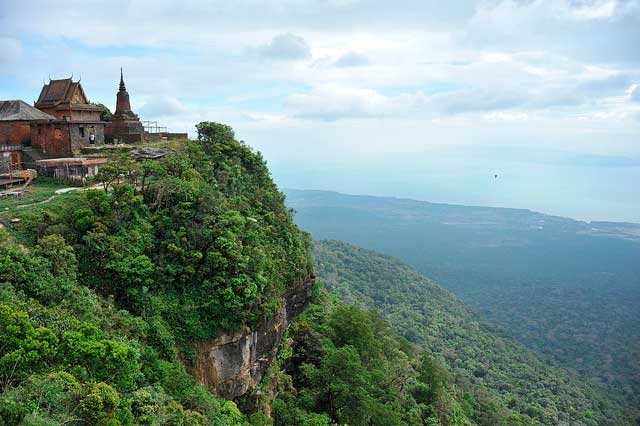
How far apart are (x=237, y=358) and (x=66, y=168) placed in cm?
1614

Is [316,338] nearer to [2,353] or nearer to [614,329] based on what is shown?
[2,353]

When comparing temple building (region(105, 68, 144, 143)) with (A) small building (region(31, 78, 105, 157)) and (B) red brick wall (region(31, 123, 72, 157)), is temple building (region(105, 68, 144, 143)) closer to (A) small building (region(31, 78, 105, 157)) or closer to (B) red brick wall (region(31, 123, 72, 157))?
(A) small building (region(31, 78, 105, 157))

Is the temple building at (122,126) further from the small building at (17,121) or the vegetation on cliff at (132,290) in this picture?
the vegetation on cliff at (132,290)

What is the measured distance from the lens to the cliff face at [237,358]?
66.9 feet

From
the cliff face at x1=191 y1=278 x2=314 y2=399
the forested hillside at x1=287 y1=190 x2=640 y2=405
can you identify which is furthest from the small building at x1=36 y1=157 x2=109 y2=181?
the forested hillside at x1=287 y1=190 x2=640 y2=405

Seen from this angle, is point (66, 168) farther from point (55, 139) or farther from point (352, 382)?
point (352, 382)

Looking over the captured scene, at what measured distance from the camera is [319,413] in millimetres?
27328

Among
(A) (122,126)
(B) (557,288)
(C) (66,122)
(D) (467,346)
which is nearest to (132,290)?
(C) (66,122)

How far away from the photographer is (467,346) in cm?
6862

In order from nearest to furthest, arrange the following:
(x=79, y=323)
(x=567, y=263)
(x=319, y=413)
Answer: (x=79, y=323)
(x=319, y=413)
(x=567, y=263)

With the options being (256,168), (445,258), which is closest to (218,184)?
(256,168)

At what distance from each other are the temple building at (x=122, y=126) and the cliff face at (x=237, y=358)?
2081cm

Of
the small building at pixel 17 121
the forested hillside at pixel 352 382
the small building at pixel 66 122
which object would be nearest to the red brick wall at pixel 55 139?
the small building at pixel 66 122

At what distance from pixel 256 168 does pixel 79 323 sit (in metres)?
19.7
